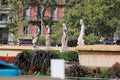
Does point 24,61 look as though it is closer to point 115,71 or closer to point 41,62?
point 41,62

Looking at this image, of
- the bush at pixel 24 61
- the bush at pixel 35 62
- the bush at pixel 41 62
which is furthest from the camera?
the bush at pixel 24 61

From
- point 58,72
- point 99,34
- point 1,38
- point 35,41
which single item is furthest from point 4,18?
point 58,72

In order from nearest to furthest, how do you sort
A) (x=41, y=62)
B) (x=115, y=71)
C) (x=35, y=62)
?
(x=115, y=71)
(x=41, y=62)
(x=35, y=62)

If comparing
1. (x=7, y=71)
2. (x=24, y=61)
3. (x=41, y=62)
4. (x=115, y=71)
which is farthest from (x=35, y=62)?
(x=7, y=71)

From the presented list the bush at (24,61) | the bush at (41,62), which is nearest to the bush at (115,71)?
the bush at (41,62)

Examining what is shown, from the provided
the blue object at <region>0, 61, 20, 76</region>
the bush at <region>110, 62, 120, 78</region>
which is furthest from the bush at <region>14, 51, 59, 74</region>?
the blue object at <region>0, 61, 20, 76</region>

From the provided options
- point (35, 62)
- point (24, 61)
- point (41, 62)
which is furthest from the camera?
point (24, 61)

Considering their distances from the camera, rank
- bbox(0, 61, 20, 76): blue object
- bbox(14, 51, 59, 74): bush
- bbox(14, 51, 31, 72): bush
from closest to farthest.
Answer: bbox(0, 61, 20, 76): blue object → bbox(14, 51, 59, 74): bush → bbox(14, 51, 31, 72): bush

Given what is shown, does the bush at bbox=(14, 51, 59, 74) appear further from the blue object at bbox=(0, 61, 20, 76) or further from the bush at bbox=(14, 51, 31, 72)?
the blue object at bbox=(0, 61, 20, 76)

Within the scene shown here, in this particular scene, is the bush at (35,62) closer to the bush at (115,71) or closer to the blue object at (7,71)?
the bush at (115,71)

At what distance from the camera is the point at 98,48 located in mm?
23234

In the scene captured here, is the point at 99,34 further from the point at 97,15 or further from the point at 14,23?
the point at 14,23

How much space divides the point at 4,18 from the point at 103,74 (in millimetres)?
62537

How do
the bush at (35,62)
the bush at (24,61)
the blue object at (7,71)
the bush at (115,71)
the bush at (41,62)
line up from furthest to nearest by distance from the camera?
the bush at (24,61)
the bush at (35,62)
the bush at (41,62)
the bush at (115,71)
the blue object at (7,71)
